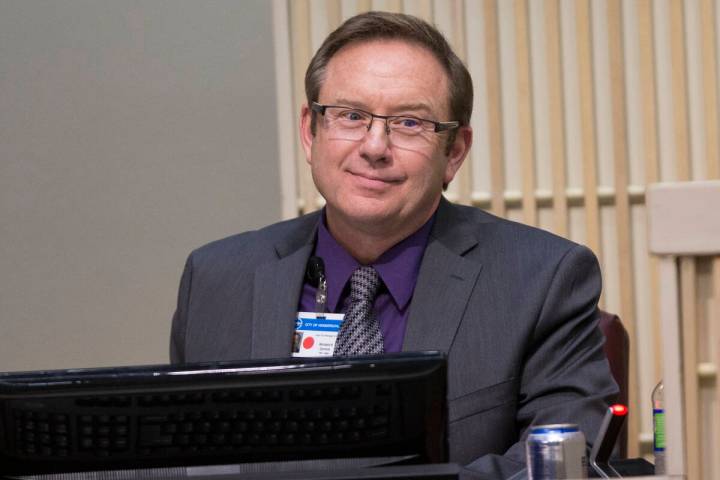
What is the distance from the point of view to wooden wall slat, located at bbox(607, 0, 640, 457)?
3945 mm

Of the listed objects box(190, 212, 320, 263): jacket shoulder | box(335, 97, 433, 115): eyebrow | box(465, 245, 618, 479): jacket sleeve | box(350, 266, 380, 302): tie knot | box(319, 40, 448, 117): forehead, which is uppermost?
box(319, 40, 448, 117): forehead

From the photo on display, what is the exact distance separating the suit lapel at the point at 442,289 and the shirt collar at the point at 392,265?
0.11 ft

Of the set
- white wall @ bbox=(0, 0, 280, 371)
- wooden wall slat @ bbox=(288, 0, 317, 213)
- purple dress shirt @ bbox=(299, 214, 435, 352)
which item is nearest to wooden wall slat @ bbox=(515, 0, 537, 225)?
wooden wall slat @ bbox=(288, 0, 317, 213)

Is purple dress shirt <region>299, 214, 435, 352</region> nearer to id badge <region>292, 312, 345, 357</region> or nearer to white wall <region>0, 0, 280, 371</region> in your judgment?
id badge <region>292, 312, 345, 357</region>

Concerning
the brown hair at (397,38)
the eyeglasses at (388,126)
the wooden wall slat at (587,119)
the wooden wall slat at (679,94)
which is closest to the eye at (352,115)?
the eyeglasses at (388,126)

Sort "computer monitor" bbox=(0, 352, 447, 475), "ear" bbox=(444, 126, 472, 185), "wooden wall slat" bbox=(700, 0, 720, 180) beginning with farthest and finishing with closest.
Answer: "wooden wall slat" bbox=(700, 0, 720, 180), "ear" bbox=(444, 126, 472, 185), "computer monitor" bbox=(0, 352, 447, 475)

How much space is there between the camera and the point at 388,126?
7.43ft

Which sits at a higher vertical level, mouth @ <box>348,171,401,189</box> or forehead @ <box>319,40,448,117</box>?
forehead @ <box>319,40,448,117</box>

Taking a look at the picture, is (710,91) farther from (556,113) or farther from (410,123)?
(410,123)

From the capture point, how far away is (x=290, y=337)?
7.26 ft

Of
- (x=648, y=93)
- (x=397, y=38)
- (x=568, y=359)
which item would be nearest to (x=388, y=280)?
(x=568, y=359)

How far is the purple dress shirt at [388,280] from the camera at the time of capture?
7.33 feet

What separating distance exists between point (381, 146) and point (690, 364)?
3.50 feet

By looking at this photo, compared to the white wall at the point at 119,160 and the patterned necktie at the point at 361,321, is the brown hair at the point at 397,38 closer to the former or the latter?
the patterned necktie at the point at 361,321
